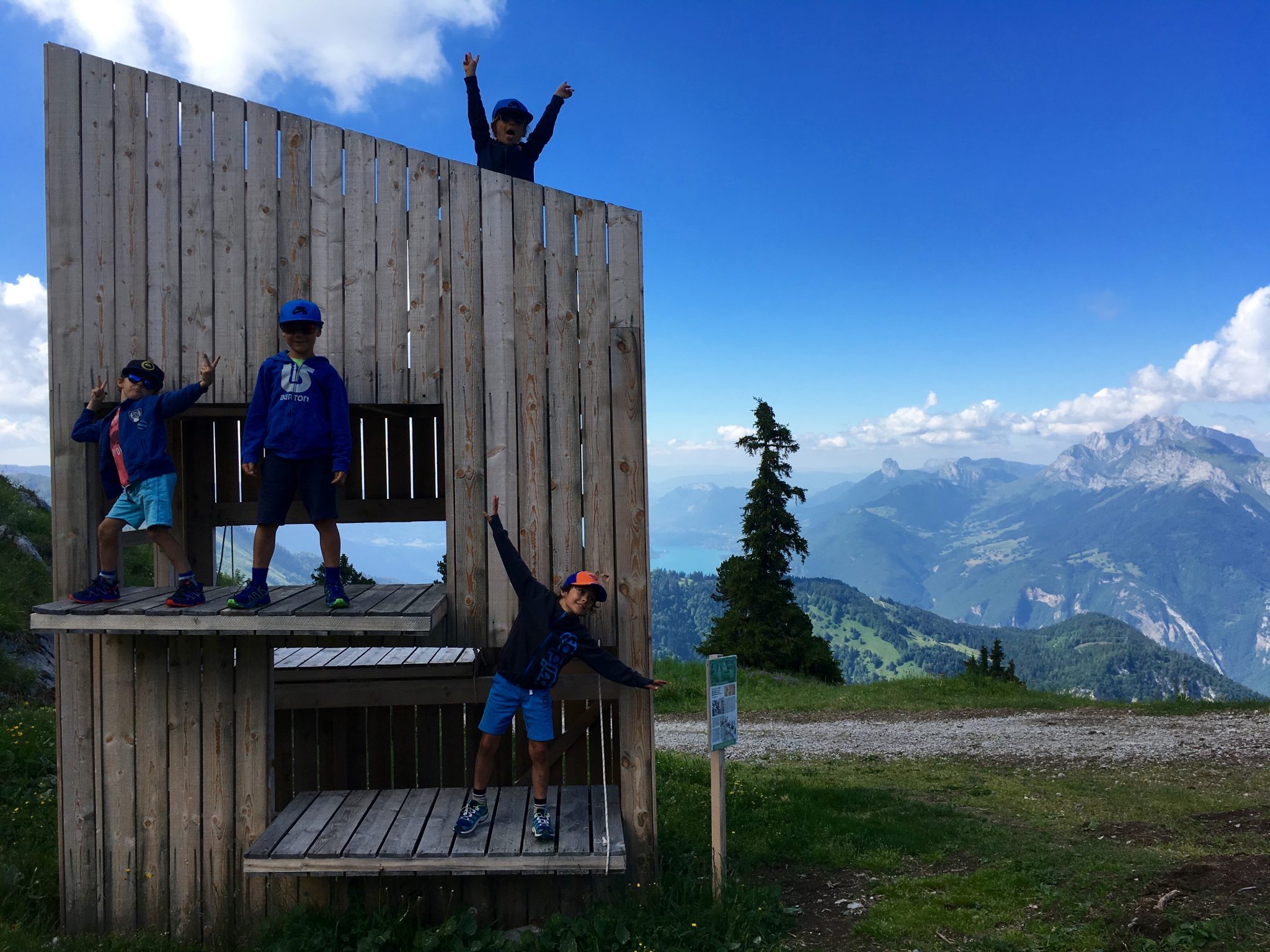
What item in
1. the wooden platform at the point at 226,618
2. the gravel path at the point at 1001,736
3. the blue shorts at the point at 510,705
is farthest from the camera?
the gravel path at the point at 1001,736

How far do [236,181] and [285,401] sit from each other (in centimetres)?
182

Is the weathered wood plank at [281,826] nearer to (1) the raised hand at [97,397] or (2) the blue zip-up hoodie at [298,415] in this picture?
(2) the blue zip-up hoodie at [298,415]

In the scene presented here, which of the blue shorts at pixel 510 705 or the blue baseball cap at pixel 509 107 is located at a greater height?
the blue baseball cap at pixel 509 107

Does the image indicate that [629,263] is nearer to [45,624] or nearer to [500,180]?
[500,180]

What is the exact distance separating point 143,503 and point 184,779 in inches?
76.7

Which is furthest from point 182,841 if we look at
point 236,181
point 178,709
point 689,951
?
point 236,181

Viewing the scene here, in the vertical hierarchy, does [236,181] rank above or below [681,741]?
above

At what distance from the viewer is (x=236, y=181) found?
5957 mm

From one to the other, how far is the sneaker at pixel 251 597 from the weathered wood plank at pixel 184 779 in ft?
3.11

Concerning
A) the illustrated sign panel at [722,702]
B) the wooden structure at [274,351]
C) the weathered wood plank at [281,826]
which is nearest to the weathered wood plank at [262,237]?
the wooden structure at [274,351]

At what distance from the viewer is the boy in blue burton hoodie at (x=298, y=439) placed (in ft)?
17.4

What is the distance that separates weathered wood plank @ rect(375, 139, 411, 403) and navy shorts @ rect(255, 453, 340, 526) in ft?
2.41

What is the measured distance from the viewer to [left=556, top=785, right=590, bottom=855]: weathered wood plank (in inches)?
209

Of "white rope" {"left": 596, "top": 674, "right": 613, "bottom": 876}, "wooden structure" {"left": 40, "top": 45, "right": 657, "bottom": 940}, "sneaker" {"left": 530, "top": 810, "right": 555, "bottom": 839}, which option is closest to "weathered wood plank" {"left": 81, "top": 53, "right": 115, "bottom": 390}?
"wooden structure" {"left": 40, "top": 45, "right": 657, "bottom": 940}
